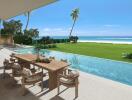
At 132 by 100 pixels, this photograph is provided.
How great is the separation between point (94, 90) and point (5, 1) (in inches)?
151

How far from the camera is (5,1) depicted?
4.34 m

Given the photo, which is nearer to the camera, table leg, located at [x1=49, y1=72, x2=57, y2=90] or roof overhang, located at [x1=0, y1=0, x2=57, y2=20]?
roof overhang, located at [x1=0, y1=0, x2=57, y2=20]

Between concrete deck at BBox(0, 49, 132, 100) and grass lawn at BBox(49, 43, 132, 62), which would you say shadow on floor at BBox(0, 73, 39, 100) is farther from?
grass lawn at BBox(49, 43, 132, 62)

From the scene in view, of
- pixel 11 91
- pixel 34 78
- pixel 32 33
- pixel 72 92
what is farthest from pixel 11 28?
pixel 72 92

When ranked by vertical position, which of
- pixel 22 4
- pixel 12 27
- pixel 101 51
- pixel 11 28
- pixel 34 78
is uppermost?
pixel 12 27

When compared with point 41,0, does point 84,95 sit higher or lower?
lower

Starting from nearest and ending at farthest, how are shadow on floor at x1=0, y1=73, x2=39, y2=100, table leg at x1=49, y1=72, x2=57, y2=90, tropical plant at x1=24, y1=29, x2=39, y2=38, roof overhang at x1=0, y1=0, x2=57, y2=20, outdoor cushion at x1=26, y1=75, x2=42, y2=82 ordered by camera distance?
1. roof overhang at x1=0, y1=0, x2=57, y2=20
2. shadow on floor at x1=0, y1=73, x2=39, y2=100
3. outdoor cushion at x1=26, y1=75, x2=42, y2=82
4. table leg at x1=49, y1=72, x2=57, y2=90
5. tropical plant at x1=24, y1=29, x2=39, y2=38

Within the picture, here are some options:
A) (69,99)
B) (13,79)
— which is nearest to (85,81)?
(69,99)

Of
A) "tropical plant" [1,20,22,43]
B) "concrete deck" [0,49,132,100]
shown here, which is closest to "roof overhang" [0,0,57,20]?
"concrete deck" [0,49,132,100]

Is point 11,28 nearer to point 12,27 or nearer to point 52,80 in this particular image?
point 12,27

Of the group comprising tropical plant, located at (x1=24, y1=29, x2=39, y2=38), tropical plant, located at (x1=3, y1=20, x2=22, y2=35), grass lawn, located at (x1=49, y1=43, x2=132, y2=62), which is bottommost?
grass lawn, located at (x1=49, y1=43, x2=132, y2=62)

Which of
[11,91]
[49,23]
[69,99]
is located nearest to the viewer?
[69,99]

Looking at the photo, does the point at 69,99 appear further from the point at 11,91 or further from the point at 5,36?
the point at 5,36

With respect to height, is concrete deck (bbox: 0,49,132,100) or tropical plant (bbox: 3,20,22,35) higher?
tropical plant (bbox: 3,20,22,35)
